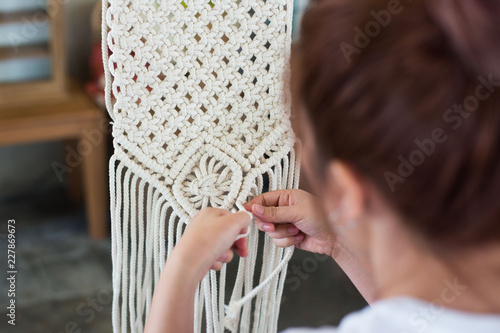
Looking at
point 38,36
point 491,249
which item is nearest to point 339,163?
point 491,249

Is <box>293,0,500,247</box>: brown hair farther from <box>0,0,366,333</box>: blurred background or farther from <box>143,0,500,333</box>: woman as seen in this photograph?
<box>0,0,366,333</box>: blurred background

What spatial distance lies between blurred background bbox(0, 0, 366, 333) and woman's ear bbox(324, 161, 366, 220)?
1.30 metres

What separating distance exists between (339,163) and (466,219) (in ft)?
0.40

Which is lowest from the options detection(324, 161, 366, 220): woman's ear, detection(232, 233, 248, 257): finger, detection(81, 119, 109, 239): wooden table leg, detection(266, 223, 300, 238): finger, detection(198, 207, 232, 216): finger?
detection(81, 119, 109, 239): wooden table leg

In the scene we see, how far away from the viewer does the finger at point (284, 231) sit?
89cm

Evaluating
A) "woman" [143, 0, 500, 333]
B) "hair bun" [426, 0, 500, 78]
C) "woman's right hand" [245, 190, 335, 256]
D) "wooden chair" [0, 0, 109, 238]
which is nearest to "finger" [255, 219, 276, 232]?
"woman's right hand" [245, 190, 335, 256]

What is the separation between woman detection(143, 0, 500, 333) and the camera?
1.54ft

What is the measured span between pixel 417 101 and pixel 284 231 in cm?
46

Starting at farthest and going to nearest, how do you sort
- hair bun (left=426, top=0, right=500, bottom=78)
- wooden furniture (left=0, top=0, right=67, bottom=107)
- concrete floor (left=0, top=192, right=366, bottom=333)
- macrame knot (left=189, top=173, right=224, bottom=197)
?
wooden furniture (left=0, top=0, right=67, bottom=107) → concrete floor (left=0, top=192, right=366, bottom=333) → macrame knot (left=189, top=173, right=224, bottom=197) → hair bun (left=426, top=0, right=500, bottom=78)

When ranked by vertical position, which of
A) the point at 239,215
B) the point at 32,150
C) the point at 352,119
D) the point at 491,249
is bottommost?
the point at 32,150

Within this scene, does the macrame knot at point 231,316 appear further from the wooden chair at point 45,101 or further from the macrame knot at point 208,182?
the wooden chair at point 45,101

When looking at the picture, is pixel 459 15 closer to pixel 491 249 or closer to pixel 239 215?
pixel 491 249

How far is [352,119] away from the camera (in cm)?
51

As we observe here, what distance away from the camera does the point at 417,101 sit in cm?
48
